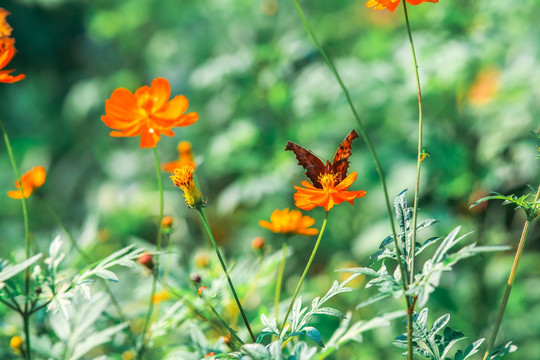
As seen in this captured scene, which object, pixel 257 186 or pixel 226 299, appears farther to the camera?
pixel 257 186

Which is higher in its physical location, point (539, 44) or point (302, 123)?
point (539, 44)

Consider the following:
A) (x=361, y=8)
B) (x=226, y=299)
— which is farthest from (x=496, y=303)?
(x=361, y=8)

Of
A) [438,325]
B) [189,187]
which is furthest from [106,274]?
[438,325]

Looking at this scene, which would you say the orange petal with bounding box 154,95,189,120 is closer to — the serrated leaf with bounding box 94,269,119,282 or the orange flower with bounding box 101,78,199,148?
the orange flower with bounding box 101,78,199,148

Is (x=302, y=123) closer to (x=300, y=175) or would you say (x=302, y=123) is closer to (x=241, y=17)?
(x=300, y=175)

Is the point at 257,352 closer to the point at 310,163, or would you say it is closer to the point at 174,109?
the point at 310,163

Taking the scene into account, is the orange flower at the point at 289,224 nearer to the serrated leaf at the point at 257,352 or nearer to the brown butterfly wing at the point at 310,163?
the brown butterfly wing at the point at 310,163

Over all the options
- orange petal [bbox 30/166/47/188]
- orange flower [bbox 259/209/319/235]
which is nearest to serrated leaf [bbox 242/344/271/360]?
orange flower [bbox 259/209/319/235]
